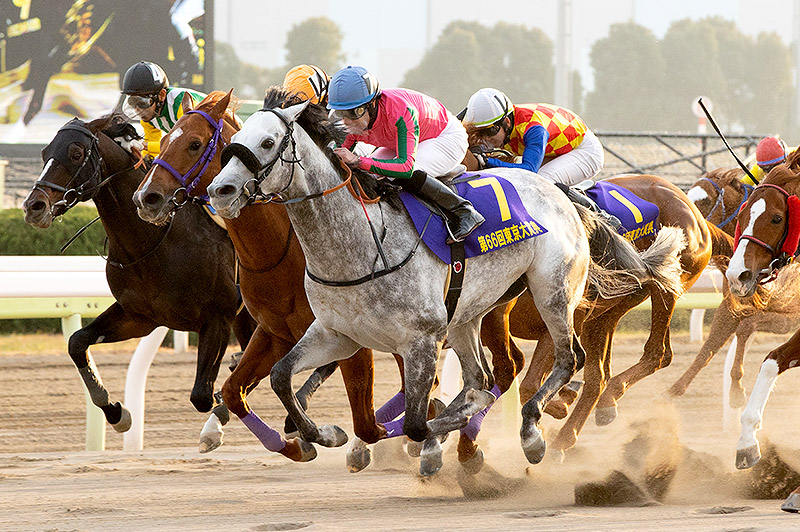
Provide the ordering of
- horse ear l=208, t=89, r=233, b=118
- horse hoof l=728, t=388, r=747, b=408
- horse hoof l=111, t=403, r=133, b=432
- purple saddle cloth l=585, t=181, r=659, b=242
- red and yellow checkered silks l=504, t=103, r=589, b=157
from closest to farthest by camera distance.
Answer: horse ear l=208, t=89, r=233, b=118 < red and yellow checkered silks l=504, t=103, r=589, b=157 < horse hoof l=111, t=403, r=133, b=432 < purple saddle cloth l=585, t=181, r=659, b=242 < horse hoof l=728, t=388, r=747, b=408

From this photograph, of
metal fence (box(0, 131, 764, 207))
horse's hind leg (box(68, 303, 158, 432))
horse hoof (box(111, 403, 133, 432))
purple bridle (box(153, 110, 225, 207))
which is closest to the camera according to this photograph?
purple bridle (box(153, 110, 225, 207))

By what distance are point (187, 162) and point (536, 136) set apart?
1.61 meters

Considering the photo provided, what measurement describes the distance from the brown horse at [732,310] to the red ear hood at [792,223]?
0.93 m

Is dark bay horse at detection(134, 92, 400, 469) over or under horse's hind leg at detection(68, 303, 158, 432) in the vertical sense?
over

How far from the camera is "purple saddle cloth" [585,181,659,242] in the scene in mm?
5449

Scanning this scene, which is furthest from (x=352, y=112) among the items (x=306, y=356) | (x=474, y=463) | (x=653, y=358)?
(x=653, y=358)

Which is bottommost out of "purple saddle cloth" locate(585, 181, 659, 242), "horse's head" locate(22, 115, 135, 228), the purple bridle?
"purple saddle cloth" locate(585, 181, 659, 242)

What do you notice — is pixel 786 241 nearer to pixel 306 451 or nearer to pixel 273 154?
pixel 273 154

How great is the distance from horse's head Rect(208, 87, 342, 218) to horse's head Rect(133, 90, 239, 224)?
58 centimetres

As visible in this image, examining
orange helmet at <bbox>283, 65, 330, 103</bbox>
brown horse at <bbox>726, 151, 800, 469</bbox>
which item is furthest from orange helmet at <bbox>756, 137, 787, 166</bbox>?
orange helmet at <bbox>283, 65, 330, 103</bbox>

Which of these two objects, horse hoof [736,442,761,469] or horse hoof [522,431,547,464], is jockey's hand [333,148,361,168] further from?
horse hoof [736,442,761,469]

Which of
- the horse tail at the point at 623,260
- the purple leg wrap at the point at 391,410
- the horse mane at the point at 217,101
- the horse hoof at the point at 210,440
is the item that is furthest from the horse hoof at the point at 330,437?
the horse tail at the point at 623,260

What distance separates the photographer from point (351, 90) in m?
3.99

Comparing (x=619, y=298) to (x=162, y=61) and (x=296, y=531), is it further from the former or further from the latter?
(x=162, y=61)
